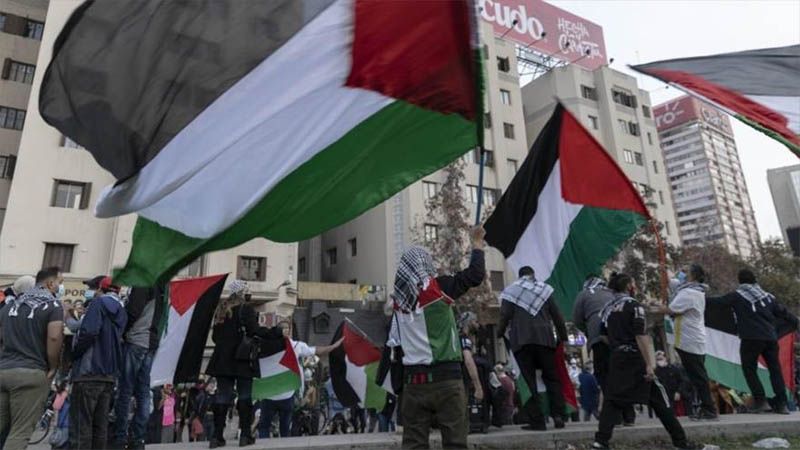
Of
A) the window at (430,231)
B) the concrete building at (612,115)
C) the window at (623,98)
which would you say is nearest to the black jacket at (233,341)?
the window at (430,231)

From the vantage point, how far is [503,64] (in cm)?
4047

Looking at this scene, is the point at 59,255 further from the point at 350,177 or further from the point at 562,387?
the point at 350,177

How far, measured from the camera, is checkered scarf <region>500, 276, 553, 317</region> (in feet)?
21.3

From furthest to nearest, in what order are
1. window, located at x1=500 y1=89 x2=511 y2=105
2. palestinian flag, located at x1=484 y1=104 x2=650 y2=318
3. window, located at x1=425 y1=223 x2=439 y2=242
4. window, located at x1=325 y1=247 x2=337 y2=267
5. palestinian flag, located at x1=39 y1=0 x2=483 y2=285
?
window, located at x1=325 y1=247 x2=337 y2=267 < window, located at x1=500 y1=89 x2=511 y2=105 < window, located at x1=425 y1=223 x2=439 y2=242 < palestinian flag, located at x1=484 y1=104 x2=650 y2=318 < palestinian flag, located at x1=39 y1=0 x2=483 y2=285

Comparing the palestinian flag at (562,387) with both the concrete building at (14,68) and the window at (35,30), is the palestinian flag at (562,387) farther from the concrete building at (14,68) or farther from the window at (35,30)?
the window at (35,30)

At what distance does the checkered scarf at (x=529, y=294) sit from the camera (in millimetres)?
6496

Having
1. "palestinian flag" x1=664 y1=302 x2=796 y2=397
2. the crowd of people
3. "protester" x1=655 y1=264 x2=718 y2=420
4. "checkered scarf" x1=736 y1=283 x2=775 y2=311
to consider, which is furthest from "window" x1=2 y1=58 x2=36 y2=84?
"checkered scarf" x1=736 y1=283 x2=775 y2=311

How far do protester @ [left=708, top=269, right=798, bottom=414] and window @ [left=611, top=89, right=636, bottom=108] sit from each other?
39788 millimetres

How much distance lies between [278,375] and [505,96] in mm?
34961

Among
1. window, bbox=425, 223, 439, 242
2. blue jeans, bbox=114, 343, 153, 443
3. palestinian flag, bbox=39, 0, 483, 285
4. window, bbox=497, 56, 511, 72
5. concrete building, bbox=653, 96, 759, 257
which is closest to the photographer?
palestinian flag, bbox=39, 0, 483, 285

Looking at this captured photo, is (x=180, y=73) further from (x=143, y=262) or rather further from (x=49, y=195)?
(x=49, y=195)

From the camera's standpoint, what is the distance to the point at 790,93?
6.16 meters

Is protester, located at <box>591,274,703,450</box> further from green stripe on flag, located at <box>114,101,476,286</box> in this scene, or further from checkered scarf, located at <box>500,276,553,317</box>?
green stripe on flag, located at <box>114,101,476,286</box>

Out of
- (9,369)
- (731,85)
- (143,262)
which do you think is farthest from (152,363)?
(731,85)
